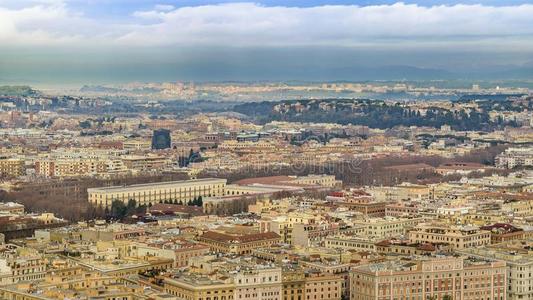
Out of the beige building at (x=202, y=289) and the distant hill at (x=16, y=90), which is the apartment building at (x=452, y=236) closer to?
the beige building at (x=202, y=289)

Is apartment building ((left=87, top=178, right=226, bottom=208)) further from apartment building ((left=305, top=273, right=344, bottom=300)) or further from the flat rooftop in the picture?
apartment building ((left=305, top=273, right=344, bottom=300))

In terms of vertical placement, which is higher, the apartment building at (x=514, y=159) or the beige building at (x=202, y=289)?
the beige building at (x=202, y=289)

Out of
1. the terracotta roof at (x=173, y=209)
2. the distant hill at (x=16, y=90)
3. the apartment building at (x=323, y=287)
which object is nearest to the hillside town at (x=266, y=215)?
the apartment building at (x=323, y=287)

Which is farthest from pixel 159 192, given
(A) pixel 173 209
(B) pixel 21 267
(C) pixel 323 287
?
(C) pixel 323 287

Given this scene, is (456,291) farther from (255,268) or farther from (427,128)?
(427,128)

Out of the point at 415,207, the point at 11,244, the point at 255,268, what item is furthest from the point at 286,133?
the point at 255,268

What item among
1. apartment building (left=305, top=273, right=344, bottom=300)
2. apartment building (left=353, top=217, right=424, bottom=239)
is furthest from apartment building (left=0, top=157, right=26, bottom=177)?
apartment building (left=305, top=273, right=344, bottom=300)
